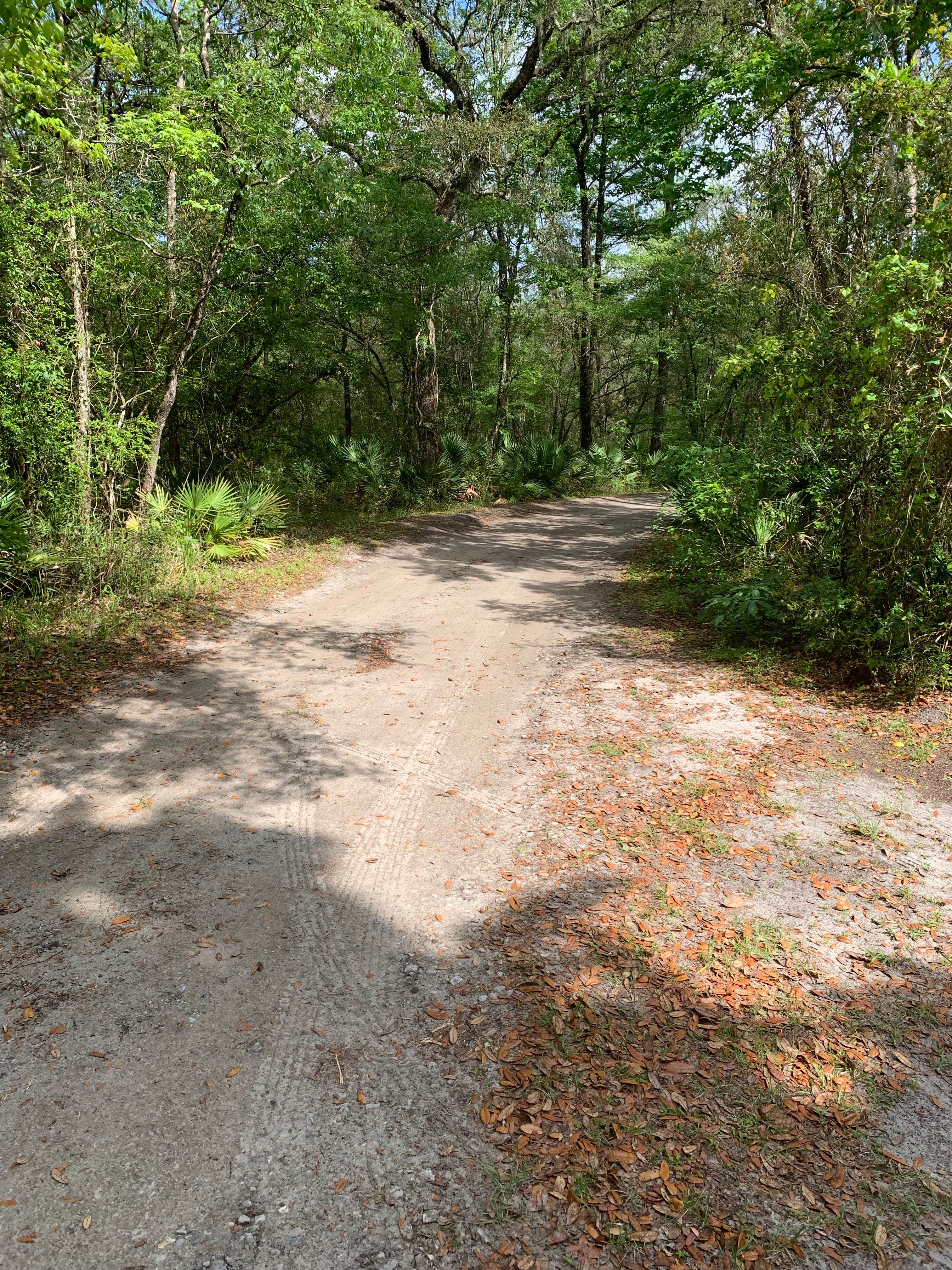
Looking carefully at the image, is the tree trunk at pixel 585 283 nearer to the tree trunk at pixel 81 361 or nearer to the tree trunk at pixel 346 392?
the tree trunk at pixel 346 392

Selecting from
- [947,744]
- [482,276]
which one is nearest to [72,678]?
[947,744]

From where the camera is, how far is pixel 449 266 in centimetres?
1415

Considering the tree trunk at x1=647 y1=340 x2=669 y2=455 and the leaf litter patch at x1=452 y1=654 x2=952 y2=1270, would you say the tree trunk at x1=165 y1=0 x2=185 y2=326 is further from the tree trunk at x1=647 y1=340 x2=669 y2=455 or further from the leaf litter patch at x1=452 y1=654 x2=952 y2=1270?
the tree trunk at x1=647 y1=340 x2=669 y2=455

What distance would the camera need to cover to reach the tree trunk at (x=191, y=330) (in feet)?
30.7

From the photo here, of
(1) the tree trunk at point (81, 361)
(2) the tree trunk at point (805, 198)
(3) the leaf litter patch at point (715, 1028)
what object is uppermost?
(2) the tree trunk at point (805, 198)

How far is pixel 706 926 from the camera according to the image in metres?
3.52

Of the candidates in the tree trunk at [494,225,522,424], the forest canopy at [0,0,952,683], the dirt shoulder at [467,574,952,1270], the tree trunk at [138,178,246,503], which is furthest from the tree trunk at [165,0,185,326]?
the tree trunk at [494,225,522,424]

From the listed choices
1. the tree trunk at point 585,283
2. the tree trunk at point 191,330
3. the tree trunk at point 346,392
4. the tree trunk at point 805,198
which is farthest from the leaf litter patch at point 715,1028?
the tree trunk at point 585,283

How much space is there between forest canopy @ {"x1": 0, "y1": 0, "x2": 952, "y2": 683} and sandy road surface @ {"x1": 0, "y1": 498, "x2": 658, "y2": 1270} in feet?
10.9

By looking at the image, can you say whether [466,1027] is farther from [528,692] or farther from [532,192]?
[532,192]

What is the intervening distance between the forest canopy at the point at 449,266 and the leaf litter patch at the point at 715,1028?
2620 mm

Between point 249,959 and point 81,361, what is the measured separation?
724 centimetres

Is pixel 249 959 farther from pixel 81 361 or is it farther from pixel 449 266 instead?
pixel 449 266

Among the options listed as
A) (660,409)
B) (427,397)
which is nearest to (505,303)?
(427,397)
